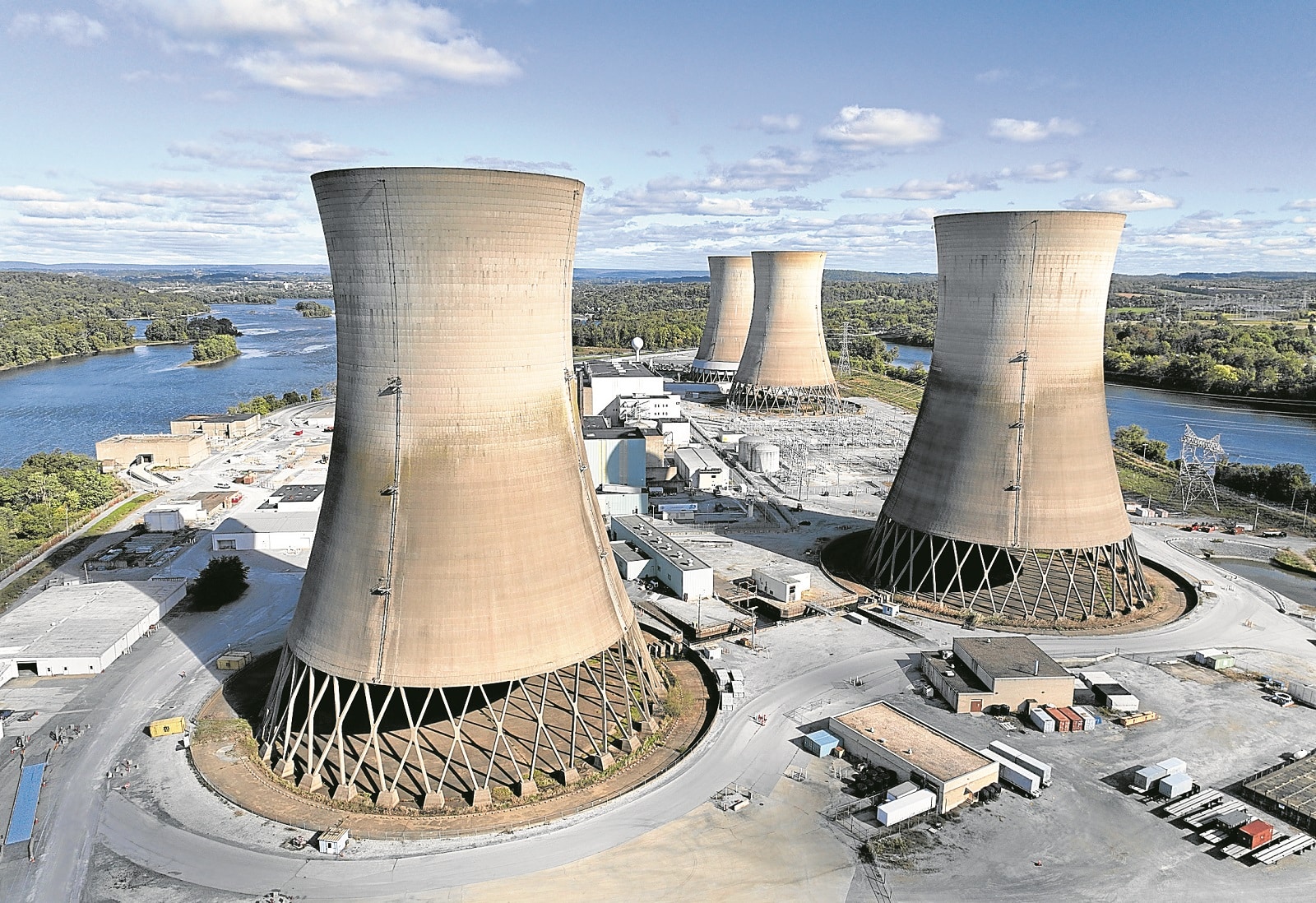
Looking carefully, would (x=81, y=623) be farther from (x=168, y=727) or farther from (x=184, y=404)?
(x=184, y=404)

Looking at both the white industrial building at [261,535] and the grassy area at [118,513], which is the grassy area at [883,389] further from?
the grassy area at [118,513]

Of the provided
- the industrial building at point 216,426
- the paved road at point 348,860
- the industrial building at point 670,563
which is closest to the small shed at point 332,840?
the paved road at point 348,860

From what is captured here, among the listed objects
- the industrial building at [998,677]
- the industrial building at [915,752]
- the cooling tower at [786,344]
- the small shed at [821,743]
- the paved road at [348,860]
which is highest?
the cooling tower at [786,344]

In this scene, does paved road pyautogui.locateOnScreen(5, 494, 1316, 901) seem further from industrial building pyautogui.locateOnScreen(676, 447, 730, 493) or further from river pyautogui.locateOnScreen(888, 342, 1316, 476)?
river pyautogui.locateOnScreen(888, 342, 1316, 476)

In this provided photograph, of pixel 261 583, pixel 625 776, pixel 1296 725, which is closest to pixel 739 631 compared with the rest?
pixel 625 776

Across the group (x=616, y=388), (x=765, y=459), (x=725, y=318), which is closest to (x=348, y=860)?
(x=765, y=459)

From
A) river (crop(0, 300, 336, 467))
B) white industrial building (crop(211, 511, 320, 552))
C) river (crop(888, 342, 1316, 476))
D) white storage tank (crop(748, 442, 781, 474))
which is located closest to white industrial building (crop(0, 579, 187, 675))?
white industrial building (crop(211, 511, 320, 552))

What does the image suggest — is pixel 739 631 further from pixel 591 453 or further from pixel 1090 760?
pixel 591 453
